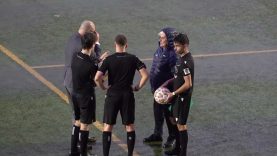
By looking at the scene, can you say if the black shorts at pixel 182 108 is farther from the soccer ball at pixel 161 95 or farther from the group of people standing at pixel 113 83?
the soccer ball at pixel 161 95

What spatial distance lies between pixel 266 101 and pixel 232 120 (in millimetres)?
1351

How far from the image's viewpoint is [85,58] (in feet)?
40.7

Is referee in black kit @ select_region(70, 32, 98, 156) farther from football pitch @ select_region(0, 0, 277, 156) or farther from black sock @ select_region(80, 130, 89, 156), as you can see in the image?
football pitch @ select_region(0, 0, 277, 156)

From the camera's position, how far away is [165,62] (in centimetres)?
1309

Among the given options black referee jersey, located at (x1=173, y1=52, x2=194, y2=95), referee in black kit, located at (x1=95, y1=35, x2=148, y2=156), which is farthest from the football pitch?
black referee jersey, located at (x1=173, y1=52, x2=194, y2=95)

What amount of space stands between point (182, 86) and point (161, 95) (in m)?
Answer: 0.50

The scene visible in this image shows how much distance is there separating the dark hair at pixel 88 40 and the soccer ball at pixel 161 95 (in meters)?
1.45

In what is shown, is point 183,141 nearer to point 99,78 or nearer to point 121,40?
point 99,78

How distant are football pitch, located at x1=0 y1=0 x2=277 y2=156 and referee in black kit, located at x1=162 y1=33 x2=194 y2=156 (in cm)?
70

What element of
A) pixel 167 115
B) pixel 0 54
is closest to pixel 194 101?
pixel 167 115

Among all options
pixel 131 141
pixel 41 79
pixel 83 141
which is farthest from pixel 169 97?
pixel 41 79

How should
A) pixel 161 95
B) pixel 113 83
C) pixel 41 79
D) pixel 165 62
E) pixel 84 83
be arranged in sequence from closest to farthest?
1. pixel 113 83
2. pixel 84 83
3. pixel 161 95
4. pixel 165 62
5. pixel 41 79

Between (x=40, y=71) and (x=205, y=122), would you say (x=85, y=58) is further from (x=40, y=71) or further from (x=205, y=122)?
(x=40, y=71)

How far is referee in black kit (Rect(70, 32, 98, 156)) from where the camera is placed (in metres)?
12.4
